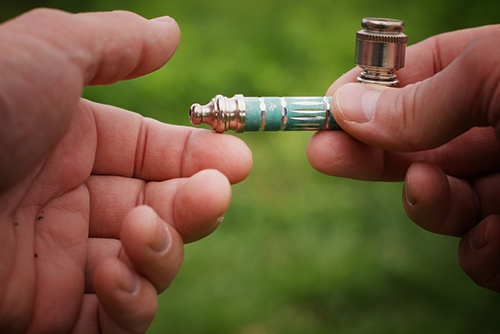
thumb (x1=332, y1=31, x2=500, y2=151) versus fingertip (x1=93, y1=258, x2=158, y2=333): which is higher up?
thumb (x1=332, y1=31, x2=500, y2=151)

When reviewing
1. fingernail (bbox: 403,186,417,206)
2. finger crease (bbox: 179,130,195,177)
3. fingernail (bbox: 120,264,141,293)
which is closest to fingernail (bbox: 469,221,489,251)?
fingernail (bbox: 403,186,417,206)

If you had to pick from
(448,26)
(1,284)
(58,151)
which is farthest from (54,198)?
(448,26)

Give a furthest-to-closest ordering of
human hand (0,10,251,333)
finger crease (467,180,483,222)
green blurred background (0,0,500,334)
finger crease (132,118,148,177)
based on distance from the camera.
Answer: green blurred background (0,0,500,334)
finger crease (467,180,483,222)
finger crease (132,118,148,177)
human hand (0,10,251,333)

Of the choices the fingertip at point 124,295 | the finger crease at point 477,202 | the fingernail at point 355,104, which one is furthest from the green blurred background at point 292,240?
the fingernail at point 355,104

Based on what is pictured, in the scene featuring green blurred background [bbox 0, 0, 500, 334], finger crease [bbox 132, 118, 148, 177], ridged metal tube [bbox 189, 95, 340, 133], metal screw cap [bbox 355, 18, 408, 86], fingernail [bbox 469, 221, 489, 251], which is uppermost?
metal screw cap [bbox 355, 18, 408, 86]

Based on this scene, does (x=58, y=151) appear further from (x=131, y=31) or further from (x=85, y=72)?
(x=131, y=31)

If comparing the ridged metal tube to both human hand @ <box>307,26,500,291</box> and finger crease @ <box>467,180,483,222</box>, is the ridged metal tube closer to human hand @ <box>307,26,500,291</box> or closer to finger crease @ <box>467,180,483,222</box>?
human hand @ <box>307,26,500,291</box>

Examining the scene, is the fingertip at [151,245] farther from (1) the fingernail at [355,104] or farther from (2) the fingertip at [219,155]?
(1) the fingernail at [355,104]

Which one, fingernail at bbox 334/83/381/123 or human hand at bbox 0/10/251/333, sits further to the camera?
fingernail at bbox 334/83/381/123

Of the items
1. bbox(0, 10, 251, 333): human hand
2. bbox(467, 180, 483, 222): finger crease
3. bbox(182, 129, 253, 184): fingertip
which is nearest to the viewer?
bbox(0, 10, 251, 333): human hand
